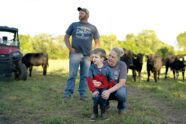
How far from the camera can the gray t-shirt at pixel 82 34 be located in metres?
10.6

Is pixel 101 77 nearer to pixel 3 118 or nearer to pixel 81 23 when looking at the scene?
pixel 3 118

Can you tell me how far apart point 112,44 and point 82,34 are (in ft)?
235

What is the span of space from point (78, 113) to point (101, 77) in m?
1.23

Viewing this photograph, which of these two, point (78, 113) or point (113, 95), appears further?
point (78, 113)

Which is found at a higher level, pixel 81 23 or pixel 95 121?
pixel 81 23

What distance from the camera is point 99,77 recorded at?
25.9 ft

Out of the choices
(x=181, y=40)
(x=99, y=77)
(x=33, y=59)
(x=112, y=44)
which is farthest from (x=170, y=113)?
(x=181, y=40)

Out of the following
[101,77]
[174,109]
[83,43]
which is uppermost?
[83,43]

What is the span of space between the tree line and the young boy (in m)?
36.8

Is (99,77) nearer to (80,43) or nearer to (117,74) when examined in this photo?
(117,74)

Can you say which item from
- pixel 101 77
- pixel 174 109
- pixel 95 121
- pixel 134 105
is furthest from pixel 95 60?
pixel 174 109

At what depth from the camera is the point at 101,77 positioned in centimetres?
789

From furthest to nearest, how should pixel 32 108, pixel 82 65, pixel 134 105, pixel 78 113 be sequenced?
pixel 82 65
pixel 134 105
pixel 32 108
pixel 78 113

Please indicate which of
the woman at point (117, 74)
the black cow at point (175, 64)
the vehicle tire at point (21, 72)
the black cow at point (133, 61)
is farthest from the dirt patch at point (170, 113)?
the black cow at point (175, 64)
